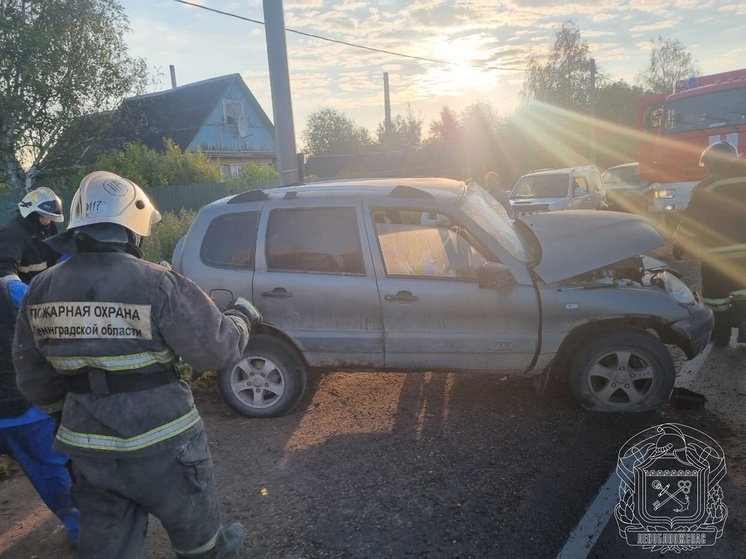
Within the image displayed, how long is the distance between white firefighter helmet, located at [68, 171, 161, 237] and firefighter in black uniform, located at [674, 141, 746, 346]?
481 cm

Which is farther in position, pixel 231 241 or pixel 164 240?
pixel 164 240

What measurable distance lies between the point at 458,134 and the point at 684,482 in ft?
116

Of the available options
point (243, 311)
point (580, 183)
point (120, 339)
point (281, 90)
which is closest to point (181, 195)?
point (281, 90)

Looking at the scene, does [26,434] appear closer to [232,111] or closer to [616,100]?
[232,111]

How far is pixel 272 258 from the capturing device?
4227 millimetres

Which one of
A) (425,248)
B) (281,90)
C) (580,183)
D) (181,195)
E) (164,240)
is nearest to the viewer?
(425,248)

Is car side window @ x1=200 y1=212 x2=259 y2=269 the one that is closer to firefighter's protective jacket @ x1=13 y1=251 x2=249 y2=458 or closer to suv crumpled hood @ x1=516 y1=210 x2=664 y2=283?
suv crumpled hood @ x1=516 y1=210 x2=664 y2=283

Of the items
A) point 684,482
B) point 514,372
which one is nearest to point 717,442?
point 684,482

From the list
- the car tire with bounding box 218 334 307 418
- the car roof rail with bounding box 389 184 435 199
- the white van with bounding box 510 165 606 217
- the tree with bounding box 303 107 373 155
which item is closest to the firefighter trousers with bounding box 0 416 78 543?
the car tire with bounding box 218 334 307 418

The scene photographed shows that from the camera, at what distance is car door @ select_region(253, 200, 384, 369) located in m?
4.09

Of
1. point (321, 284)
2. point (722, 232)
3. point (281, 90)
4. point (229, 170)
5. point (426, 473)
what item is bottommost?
point (426, 473)

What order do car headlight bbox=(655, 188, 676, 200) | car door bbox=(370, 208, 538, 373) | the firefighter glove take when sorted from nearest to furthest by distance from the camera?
1. the firefighter glove
2. car door bbox=(370, 208, 538, 373)
3. car headlight bbox=(655, 188, 676, 200)

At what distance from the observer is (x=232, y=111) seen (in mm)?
26703

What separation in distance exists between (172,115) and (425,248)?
2554 cm
